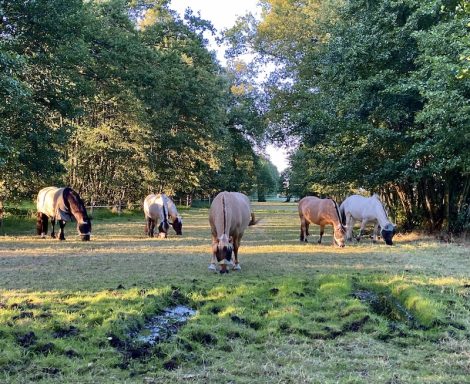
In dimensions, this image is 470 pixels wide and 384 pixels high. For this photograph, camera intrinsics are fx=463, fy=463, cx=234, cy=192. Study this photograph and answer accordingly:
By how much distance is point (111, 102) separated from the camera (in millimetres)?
23109

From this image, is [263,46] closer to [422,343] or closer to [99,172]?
[99,172]

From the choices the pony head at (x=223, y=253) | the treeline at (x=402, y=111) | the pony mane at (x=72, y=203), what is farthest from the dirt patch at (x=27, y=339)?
the treeline at (x=402, y=111)

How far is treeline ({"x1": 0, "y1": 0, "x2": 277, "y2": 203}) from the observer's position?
13.1 meters

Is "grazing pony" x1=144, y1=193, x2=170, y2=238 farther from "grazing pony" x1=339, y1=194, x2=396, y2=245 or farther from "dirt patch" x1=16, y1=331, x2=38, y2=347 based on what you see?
"dirt patch" x1=16, y1=331, x2=38, y2=347

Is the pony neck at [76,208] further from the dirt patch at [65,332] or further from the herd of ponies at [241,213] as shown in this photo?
the dirt patch at [65,332]

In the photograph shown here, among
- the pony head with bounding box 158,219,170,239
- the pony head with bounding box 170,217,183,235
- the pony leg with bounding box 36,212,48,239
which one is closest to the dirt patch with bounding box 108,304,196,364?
the pony head with bounding box 158,219,170,239

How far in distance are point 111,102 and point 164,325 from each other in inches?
779

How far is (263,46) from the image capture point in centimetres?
2661

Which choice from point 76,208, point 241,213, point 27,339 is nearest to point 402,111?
point 241,213

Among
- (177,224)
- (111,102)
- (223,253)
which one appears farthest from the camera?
(111,102)

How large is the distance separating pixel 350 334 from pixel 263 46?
945 inches

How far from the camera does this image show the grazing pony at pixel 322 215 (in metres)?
12.6

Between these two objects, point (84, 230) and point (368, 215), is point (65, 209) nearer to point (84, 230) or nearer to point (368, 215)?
point (84, 230)

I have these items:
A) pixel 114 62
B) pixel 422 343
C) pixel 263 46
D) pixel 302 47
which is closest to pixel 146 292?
pixel 422 343
